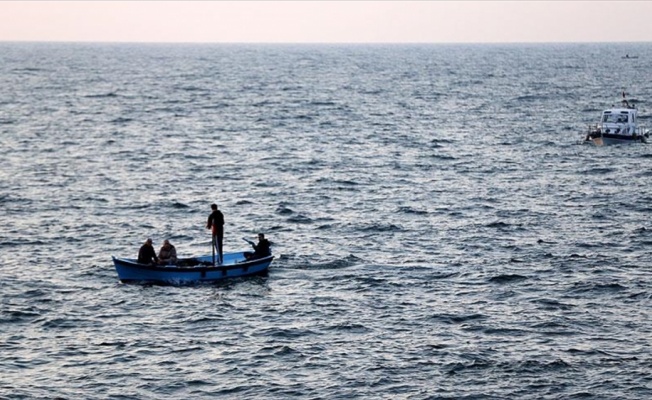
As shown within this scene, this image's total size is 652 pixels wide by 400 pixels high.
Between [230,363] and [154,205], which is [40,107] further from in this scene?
[230,363]

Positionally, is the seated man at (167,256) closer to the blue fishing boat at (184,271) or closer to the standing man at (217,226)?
the blue fishing boat at (184,271)

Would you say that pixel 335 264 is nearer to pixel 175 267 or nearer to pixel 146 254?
pixel 175 267

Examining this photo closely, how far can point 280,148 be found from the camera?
86.1 m

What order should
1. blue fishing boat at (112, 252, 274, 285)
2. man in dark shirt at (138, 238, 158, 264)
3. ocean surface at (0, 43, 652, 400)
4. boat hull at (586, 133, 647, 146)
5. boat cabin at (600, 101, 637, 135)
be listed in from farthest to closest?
boat cabin at (600, 101, 637, 135)
boat hull at (586, 133, 647, 146)
man in dark shirt at (138, 238, 158, 264)
blue fishing boat at (112, 252, 274, 285)
ocean surface at (0, 43, 652, 400)

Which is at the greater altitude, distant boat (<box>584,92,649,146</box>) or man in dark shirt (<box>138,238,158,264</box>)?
distant boat (<box>584,92,649,146</box>)

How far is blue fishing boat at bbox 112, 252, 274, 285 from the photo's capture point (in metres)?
41.3

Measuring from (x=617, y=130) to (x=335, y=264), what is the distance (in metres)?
43.3

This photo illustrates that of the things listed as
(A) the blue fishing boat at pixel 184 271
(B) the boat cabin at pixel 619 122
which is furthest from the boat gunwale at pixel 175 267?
(B) the boat cabin at pixel 619 122

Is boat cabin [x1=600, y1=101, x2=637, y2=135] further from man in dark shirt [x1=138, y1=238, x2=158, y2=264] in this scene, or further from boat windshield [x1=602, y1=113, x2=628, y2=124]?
man in dark shirt [x1=138, y1=238, x2=158, y2=264]

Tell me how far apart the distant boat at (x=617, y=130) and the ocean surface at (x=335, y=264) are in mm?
1660

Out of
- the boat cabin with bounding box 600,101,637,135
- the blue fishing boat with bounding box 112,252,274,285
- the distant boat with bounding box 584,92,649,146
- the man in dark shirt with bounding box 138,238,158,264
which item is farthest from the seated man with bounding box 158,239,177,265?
the boat cabin with bounding box 600,101,637,135

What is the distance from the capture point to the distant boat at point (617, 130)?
268ft

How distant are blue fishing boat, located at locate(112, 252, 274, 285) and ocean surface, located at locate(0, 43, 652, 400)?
1.46 feet

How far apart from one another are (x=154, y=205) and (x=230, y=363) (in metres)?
26.9
